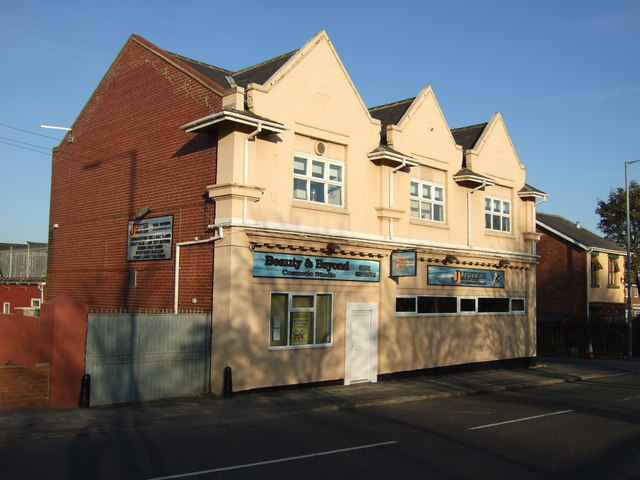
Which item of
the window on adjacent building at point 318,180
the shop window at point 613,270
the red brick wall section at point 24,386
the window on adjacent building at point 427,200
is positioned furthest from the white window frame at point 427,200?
the shop window at point 613,270

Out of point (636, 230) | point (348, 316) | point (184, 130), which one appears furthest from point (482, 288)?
point (636, 230)

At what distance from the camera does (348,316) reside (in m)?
17.5

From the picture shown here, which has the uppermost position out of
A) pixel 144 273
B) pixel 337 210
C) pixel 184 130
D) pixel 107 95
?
pixel 107 95

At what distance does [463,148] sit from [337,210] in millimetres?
8154

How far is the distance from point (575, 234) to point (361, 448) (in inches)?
1343

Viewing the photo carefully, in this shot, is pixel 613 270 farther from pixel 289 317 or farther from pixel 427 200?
pixel 289 317

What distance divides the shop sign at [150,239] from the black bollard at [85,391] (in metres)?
4.69

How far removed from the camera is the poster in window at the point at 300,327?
1614cm

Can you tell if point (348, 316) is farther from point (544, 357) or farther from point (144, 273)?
point (544, 357)

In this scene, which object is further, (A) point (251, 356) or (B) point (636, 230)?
(B) point (636, 230)

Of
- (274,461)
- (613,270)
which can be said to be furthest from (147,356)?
(613,270)

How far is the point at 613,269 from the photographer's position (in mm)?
39906

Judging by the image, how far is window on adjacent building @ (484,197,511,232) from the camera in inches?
912

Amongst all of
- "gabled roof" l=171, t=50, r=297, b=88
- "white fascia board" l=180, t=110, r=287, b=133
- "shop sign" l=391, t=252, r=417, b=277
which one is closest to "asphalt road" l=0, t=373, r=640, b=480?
"shop sign" l=391, t=252, r=417, b=277
